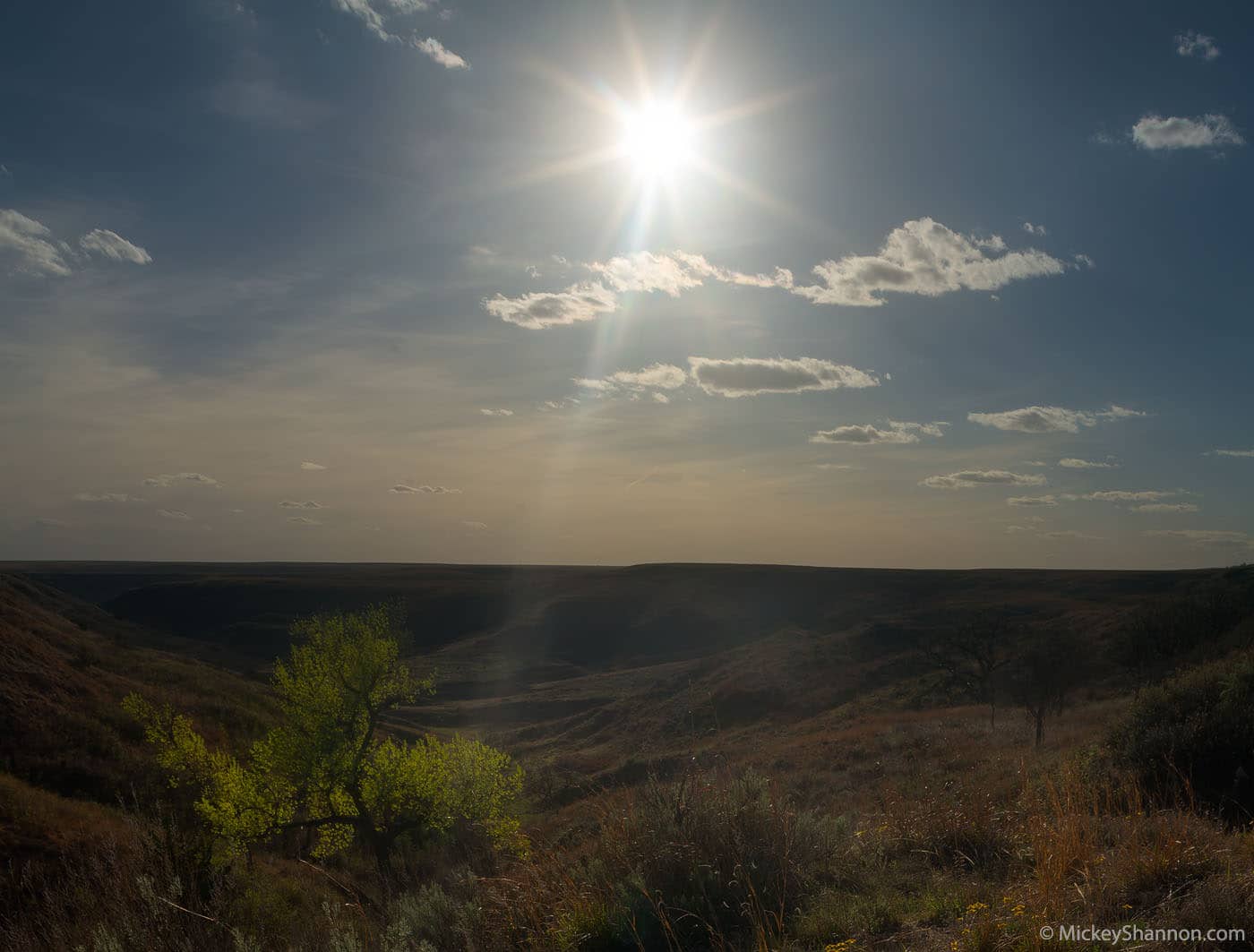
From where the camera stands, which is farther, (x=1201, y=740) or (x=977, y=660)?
(x=977, y=660)

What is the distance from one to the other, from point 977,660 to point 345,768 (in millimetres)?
33262

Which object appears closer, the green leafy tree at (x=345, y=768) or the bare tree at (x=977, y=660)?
the green leafy tree at (x=345, y=768)

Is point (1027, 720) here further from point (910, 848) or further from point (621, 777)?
point (910, 848)

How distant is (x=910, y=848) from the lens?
259 inches

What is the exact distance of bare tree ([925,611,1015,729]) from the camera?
38.8 meters

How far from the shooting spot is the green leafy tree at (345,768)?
2114 cm

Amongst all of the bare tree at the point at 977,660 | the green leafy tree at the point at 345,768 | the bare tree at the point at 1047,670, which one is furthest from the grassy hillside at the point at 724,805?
the green leafy tree at the point at 345,768

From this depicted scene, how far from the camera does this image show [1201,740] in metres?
8.72


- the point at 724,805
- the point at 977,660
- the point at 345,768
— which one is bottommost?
the point at 345,768

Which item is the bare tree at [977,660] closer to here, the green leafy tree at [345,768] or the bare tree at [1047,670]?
the bare tree at [1047,670]

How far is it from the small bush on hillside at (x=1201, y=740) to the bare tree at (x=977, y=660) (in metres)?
25.0

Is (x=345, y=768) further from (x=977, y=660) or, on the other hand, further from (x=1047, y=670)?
(x=977, y=660)

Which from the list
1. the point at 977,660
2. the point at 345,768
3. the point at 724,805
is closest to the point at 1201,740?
the point at 724,805

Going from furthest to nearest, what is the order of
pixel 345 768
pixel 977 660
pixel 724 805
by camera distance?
1. pixel 977 660
2. pixel 345 768
3. pixel 724 805
